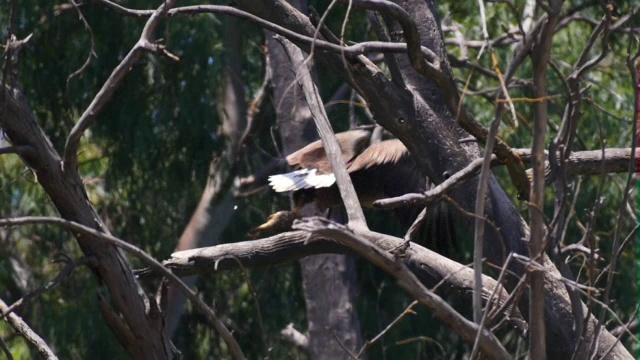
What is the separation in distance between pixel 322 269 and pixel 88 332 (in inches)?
67.7

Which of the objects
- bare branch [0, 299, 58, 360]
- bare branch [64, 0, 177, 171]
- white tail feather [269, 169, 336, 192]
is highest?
bare branch [64, 0, 177, 171]

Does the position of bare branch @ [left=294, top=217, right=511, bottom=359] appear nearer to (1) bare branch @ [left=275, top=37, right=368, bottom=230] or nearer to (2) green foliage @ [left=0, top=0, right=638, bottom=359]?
(1) bare branch @ [left=275, top=37, right=368, bottom=230]

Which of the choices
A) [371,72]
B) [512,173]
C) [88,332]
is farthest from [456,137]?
[88,332]

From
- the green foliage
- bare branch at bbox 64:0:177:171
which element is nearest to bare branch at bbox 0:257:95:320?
bare branch at bbox 64:0:177:171

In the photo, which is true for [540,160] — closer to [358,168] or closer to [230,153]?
[358,168]

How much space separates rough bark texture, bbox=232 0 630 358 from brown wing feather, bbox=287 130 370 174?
2.02ft

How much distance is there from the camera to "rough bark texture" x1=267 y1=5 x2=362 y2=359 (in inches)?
297

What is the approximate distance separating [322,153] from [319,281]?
10.5ft

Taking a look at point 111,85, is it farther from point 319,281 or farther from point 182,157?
point 182,157

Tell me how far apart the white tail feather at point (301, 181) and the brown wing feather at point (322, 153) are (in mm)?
46

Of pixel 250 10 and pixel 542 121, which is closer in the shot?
pixel 542 121

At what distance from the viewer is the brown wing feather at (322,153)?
15.3ft

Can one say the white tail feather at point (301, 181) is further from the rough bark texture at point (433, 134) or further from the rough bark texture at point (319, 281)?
the rough bark texture at point (319, 281)

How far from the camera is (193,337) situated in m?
9.15
